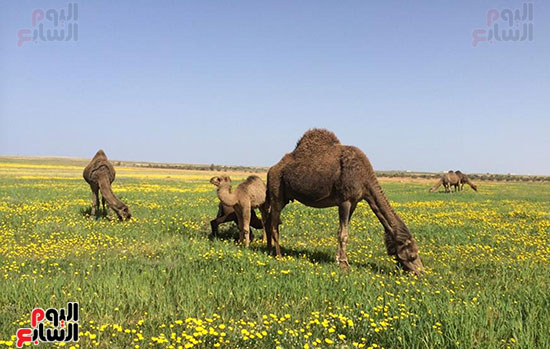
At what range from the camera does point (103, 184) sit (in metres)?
14.1

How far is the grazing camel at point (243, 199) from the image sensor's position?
391 inches

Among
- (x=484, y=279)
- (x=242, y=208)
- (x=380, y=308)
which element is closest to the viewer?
(x=380, y=308)

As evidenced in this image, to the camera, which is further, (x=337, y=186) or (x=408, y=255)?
(x=337, y=186)

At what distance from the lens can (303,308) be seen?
210 inches

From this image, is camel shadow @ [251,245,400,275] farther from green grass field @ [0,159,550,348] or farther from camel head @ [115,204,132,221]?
camel head @ [115,204,132,221]

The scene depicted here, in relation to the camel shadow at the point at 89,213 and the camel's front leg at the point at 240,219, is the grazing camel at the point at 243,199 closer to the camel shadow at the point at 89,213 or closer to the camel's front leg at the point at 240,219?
the camel's front leg at the point at 240,219

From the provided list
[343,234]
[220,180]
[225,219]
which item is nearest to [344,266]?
[343,234]

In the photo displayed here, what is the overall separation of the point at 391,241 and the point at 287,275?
262cm

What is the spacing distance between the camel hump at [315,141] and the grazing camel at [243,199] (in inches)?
→ 82.6

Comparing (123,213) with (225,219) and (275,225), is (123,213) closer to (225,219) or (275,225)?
(225,219)

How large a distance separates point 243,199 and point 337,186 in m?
3.14

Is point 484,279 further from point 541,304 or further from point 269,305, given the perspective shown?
point 269,305

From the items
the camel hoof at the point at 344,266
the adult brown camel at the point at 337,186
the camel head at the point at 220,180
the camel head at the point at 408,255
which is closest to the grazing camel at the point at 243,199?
the camel head at the point at 220,180

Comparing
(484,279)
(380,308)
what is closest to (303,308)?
(380,308)
